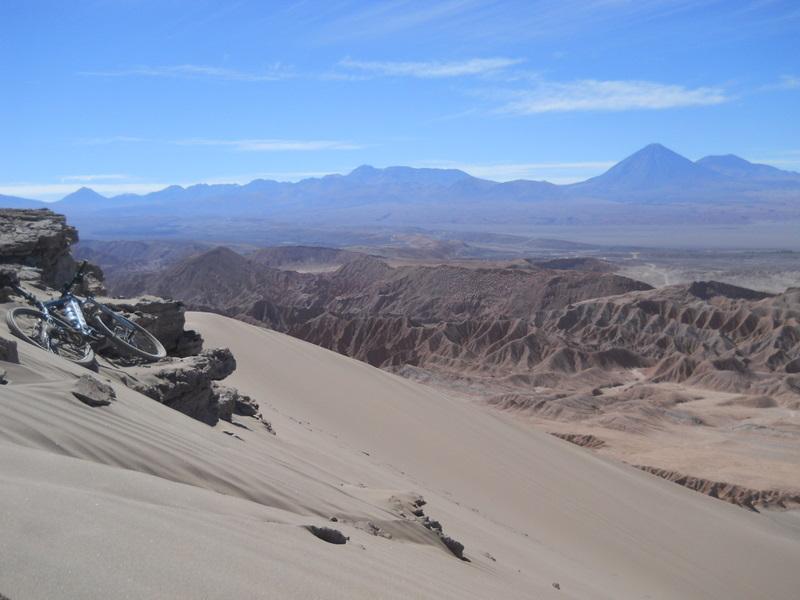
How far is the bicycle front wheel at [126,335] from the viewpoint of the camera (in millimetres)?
8766

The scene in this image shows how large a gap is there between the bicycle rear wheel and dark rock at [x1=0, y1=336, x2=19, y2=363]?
1497 mm

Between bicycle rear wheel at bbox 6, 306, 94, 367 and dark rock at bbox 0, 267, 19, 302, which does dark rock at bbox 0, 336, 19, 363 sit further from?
dark rock at bbox 0, 267, 19, 302

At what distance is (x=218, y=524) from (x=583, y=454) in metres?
14.7

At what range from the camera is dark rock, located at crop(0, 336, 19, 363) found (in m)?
5.79

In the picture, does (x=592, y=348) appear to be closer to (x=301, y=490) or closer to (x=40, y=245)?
(x=40, y=245)

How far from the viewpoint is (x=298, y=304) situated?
2788 inches

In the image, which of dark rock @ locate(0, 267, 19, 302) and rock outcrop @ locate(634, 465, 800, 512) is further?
rock outcrop @ locate(634, 465, 800, 512)

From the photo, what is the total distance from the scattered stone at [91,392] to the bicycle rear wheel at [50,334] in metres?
1.98

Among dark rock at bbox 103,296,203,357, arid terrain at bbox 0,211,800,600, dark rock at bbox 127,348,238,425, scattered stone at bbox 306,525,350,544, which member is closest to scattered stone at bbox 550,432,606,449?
arid terrain at bbox 0,211,800,600

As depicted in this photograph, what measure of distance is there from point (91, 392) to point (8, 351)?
0.98 metres

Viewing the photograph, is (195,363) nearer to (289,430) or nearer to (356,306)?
(289,430)

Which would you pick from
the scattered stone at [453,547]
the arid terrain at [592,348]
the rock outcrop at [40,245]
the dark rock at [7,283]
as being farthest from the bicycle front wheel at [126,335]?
the arid terrain at [592,348]

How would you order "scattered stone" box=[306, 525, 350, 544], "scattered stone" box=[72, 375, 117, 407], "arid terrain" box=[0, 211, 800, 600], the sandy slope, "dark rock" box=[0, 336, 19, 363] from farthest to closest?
1. "dark rock" box=[0, 336, 19, 363]
2. "scattered stone" box=[72, 375, 117, 407]
3. "scattered stone" box=[306, 525, 350, 544]
4. "arid terrain" box=[0, 211, 800, 600]
5. the sandy slope

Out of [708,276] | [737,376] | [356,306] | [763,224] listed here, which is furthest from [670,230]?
[737,376]
